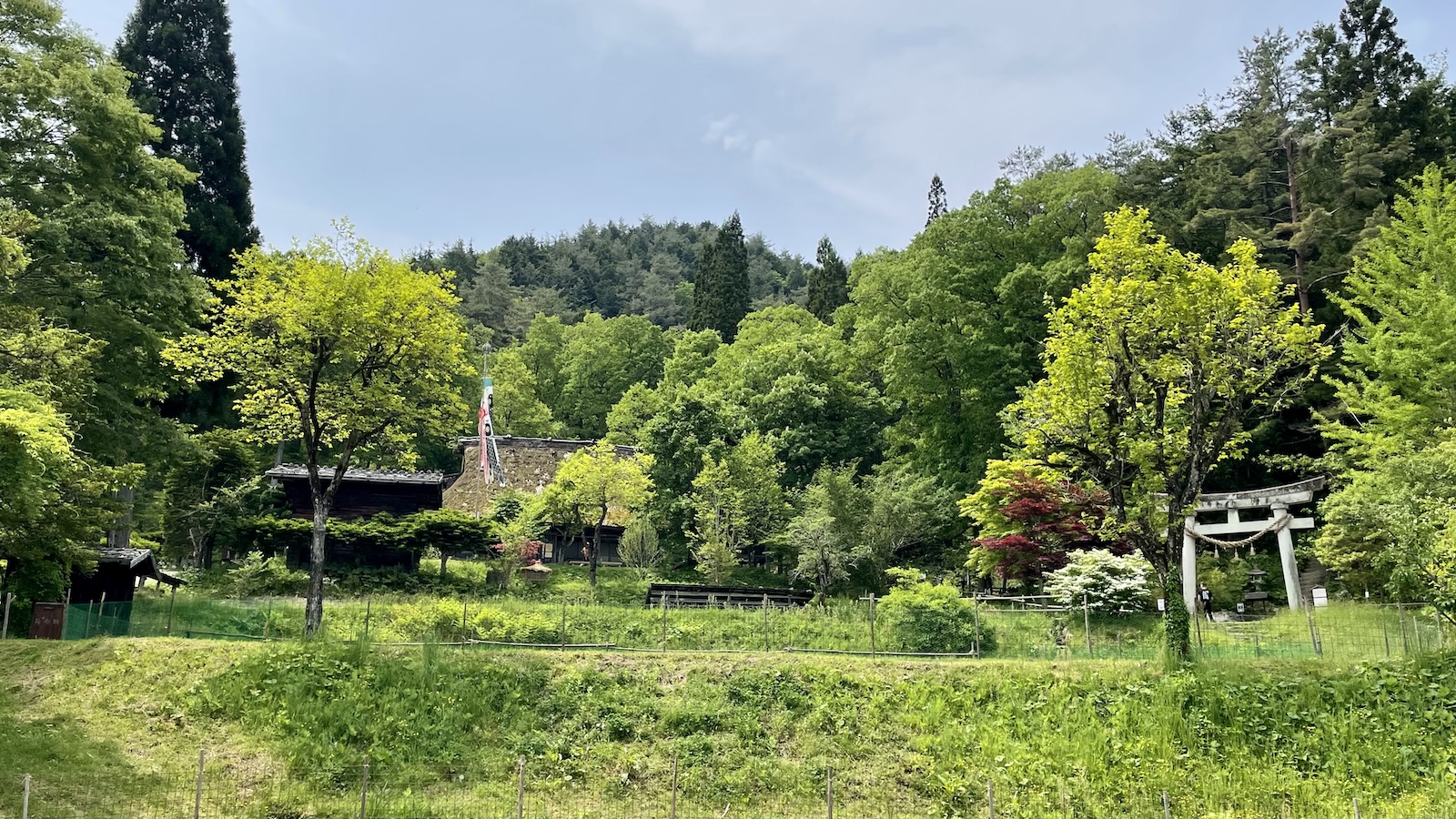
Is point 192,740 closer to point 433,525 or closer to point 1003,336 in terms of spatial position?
point 433,525

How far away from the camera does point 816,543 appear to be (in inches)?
1242

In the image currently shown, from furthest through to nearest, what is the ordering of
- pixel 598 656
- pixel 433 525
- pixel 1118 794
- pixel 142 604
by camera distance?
1. pixel 433 525
2. pixel 142 604
3. pixel 598 656
4. pixel 1118 794

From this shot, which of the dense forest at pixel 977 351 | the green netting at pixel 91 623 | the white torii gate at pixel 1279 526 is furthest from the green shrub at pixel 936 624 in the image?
the green netting at pixel 91 623

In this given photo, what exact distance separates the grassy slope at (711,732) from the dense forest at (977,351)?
3130 mm

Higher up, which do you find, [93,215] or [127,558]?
[93,215]

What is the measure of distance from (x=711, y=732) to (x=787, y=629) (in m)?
6.39

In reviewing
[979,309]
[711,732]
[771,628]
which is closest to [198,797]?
[711,732]

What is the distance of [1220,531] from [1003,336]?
12728 mm

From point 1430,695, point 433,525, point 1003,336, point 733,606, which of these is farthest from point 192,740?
point 1003,336

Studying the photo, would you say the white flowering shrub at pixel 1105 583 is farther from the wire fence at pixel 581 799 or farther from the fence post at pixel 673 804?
the fence post at pixel 673 804

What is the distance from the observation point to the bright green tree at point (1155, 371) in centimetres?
1808

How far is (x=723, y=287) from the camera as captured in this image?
73.2 meters

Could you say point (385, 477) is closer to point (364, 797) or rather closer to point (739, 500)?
point (739, 500)

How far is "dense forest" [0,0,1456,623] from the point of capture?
1856cm
